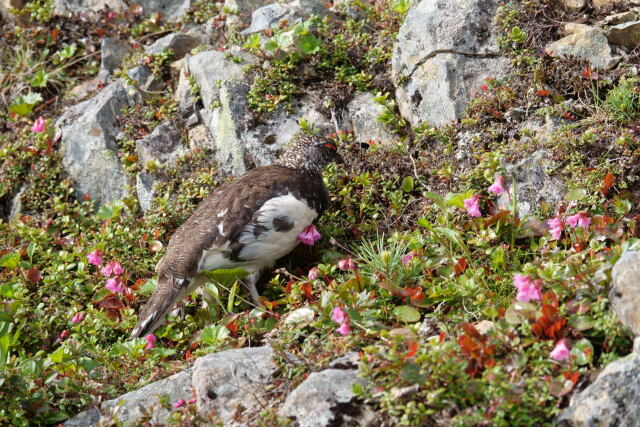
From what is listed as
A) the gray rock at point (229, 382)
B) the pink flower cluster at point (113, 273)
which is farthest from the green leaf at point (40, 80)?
the gray rock at point (229, 382)

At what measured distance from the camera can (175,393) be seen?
4102 mm

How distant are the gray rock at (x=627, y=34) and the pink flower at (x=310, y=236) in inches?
119

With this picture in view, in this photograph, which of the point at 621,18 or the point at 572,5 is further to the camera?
the point at 572,5

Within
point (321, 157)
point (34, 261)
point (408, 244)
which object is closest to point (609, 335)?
point (408, 244)

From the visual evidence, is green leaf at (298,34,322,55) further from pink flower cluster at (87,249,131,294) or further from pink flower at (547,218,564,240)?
pink flower at (547,218,564,240)

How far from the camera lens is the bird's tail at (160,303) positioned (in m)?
4.96

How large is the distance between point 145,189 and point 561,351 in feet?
15.1

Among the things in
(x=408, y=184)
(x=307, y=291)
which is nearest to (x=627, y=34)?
(x=408, y=184)

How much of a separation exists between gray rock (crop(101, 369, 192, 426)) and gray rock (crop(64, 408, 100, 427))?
105 mm

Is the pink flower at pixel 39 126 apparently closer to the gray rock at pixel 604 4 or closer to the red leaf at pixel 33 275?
the red leaf at pixel 33 275

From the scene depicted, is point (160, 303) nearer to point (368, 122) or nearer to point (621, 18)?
point (368, 122)

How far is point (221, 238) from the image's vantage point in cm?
525

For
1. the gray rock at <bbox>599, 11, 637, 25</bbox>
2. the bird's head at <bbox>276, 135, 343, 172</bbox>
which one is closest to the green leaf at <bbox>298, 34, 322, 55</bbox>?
the bird's head at <bbox>276, 135, 343, 172</bbox>

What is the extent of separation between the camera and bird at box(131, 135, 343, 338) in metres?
5.11
